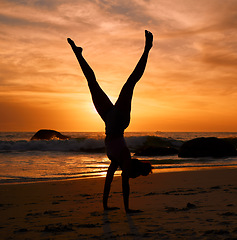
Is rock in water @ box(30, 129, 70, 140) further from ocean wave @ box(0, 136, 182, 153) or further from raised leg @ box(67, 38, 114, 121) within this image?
raised leg @ box(67, 38, 114, 121)

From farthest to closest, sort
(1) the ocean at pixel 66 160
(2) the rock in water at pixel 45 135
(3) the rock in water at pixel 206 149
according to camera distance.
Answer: (2) the rock in water at pixel 45 135, (3) the rock in water at pixel 206 149, (1) the ocean at pixel 66 160

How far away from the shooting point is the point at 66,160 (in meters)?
17.1

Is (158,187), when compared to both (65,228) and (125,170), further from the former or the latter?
(65,228)

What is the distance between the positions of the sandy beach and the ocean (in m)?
3.03

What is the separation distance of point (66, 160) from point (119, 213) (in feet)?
40.1

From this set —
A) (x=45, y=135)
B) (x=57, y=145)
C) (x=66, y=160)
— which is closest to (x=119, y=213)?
(x=66, y=160)

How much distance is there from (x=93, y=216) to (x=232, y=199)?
263 cm

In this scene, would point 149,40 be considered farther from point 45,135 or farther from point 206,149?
point 45,135

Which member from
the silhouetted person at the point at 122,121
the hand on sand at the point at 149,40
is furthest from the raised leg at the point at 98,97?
the hand on sand at the point at 149,40

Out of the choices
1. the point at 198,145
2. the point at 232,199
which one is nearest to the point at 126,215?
the point at 232,199

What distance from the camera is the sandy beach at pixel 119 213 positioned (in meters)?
3.96

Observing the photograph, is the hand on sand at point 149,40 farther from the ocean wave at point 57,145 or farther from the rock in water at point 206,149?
the ocean wave at point 57,145

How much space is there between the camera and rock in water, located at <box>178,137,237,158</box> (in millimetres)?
21141

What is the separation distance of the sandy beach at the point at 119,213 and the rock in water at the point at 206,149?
42.4ft
